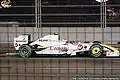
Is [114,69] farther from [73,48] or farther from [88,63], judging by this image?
[73,48]

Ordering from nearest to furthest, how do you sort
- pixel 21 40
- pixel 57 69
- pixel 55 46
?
1. pixel 57 69
2. pixel 21 40
3. pixel 55 46

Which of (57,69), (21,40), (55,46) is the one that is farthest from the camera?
(55,46)

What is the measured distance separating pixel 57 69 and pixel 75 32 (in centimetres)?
21

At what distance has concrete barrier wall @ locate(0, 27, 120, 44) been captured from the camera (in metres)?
1.08

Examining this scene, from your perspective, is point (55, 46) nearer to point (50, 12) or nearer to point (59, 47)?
point (59, 47)

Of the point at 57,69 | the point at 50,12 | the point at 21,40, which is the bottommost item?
the point at 57,69

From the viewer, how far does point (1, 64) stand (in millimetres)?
1159

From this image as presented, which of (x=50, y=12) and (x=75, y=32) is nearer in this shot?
(x=75, y=32)

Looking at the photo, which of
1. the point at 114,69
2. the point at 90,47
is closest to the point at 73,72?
the point at 114,69

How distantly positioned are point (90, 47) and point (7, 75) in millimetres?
649

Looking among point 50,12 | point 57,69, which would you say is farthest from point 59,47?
point 57,69

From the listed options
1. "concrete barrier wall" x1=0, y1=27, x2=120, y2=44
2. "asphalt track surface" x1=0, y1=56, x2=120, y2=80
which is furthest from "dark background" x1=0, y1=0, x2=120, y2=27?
"asphalt track surface" x1=0, y1=56, x2=120, y2=80

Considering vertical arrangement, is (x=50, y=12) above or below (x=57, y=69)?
above

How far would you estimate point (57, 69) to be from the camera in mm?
1143
